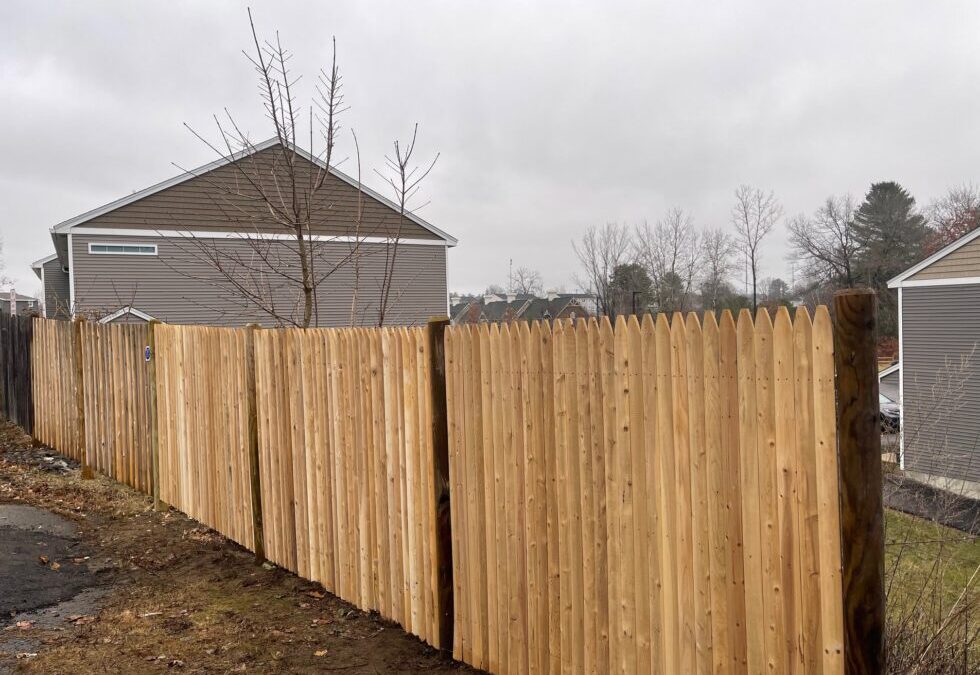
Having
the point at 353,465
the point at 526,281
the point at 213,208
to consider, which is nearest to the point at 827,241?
the point at 526,281

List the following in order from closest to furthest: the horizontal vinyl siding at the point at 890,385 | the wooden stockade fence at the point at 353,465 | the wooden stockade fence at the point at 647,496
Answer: the wooden stockade fence at the point at 647,496, the wooden stockade fence at the point at 353,465, the horizontal vinyl siding at the point at 890,385

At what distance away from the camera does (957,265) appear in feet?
66.1

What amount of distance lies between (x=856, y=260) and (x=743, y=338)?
5072 centimetres

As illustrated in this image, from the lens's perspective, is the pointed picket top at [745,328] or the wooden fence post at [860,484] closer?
the wooden fence post at [860,484]

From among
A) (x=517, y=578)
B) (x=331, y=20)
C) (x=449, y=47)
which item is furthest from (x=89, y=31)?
(x=517, y=578)

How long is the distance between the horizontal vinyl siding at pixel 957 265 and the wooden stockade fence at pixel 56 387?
2072cm

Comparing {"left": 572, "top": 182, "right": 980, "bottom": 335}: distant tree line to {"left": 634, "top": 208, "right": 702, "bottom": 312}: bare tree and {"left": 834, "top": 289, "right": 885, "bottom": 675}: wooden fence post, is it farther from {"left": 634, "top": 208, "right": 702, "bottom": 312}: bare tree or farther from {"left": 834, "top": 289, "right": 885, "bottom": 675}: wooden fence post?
{"left": 834, "top": 289, "right": 885, "bottom": 675}: wooden fence post

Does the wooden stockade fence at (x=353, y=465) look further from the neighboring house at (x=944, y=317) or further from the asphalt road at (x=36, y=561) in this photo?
the neighboring house at (x=944, y=317)

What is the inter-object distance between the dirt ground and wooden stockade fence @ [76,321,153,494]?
1147mm

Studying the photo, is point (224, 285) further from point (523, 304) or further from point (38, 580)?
point (523, 304)

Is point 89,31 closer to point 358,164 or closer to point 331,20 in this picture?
point 331,20

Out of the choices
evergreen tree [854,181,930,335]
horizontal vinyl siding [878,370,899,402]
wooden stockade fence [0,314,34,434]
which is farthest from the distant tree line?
wooden stockade fence [0,314,34,434]

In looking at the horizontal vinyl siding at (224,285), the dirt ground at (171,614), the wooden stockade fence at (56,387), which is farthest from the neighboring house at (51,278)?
the dirt ground at (171,614)

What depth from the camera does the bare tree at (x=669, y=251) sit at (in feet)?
154
